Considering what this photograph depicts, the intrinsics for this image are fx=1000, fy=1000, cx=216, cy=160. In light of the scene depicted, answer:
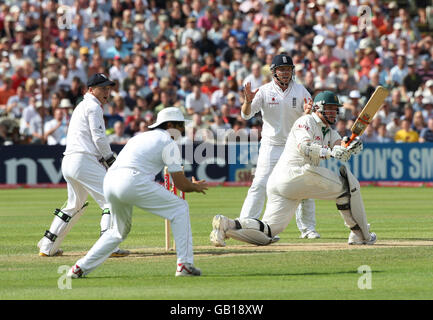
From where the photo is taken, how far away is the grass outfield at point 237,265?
32.7 ft

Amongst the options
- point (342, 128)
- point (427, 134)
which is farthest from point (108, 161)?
point (427, 134)

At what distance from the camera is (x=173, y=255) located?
515 inches

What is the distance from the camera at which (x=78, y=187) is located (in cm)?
1334

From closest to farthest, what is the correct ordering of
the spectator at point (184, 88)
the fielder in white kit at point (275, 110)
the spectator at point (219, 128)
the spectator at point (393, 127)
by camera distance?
the fielder in white kit at point (275, 110), the spectator at point (219, 128), the spectator at point (393, 127), the spectator at point (184, 88)

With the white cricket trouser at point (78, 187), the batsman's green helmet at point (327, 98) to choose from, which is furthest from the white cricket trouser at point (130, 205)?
the batsman's green helmet at point (327, 98)

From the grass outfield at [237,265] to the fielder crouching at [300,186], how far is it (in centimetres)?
29

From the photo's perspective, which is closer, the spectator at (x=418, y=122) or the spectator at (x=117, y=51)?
the spectator at (x=418, y=122)

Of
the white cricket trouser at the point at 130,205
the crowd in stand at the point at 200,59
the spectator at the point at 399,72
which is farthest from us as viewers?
the spectator at the point at 399,72

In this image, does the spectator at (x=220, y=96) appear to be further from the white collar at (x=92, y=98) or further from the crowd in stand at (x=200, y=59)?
the white collar at (x=92, y=98)

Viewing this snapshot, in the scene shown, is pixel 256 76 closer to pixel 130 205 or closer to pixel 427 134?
pixel 427 134

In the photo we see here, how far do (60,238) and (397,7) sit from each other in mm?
24086

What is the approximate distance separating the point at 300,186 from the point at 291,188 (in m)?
0.13

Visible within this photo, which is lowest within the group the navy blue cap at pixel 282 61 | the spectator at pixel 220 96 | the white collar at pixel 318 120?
the spectator at pixel 220 96
